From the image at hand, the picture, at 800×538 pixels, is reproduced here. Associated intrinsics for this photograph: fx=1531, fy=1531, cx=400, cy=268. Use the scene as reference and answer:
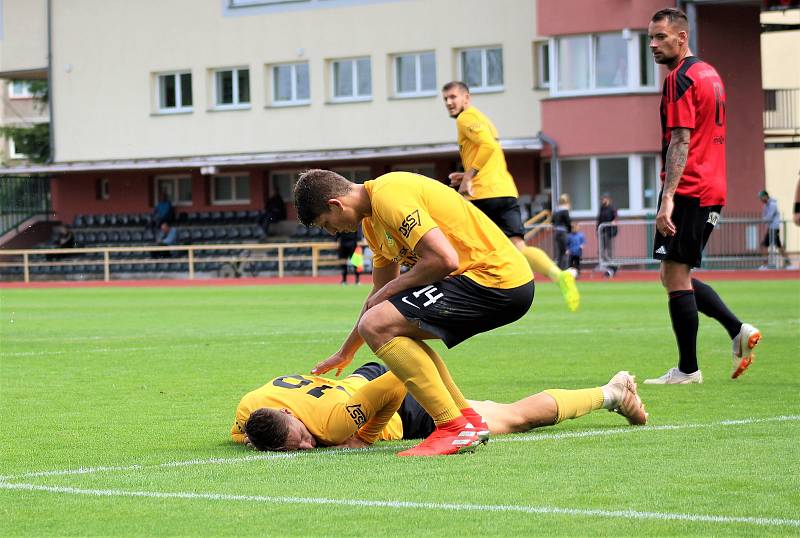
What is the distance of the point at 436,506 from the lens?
5539mm

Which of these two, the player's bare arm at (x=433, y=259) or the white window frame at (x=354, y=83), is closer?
the player's bare arm at (x=433, y=259)

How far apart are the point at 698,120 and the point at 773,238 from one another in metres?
27.6

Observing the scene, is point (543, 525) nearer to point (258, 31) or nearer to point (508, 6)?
point (508, 6)

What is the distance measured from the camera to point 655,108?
42.8m

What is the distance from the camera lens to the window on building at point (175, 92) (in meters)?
51.9

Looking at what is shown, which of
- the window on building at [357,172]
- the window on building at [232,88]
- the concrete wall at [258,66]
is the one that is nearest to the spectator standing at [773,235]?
the concrete wall at [258,66]

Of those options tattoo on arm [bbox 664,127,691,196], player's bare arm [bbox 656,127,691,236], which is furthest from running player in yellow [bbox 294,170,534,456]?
tattoo on arm [bbox 664,127,691,196]

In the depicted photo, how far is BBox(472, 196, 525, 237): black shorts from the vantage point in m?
15.6

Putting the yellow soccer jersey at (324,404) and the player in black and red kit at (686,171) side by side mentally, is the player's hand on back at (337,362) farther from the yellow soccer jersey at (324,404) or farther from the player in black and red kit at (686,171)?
the player in black and red kit at (686,171)

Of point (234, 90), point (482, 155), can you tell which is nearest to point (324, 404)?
point (482, 155)

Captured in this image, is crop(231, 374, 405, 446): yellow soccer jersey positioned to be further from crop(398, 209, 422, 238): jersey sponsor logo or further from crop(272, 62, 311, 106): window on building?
crop(272, 62, 311, 106): window on building

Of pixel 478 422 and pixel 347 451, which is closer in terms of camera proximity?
pixel 478 422

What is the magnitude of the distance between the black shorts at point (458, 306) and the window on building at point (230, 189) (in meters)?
46.0

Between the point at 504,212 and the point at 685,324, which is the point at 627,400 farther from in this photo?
the point at 504,212
